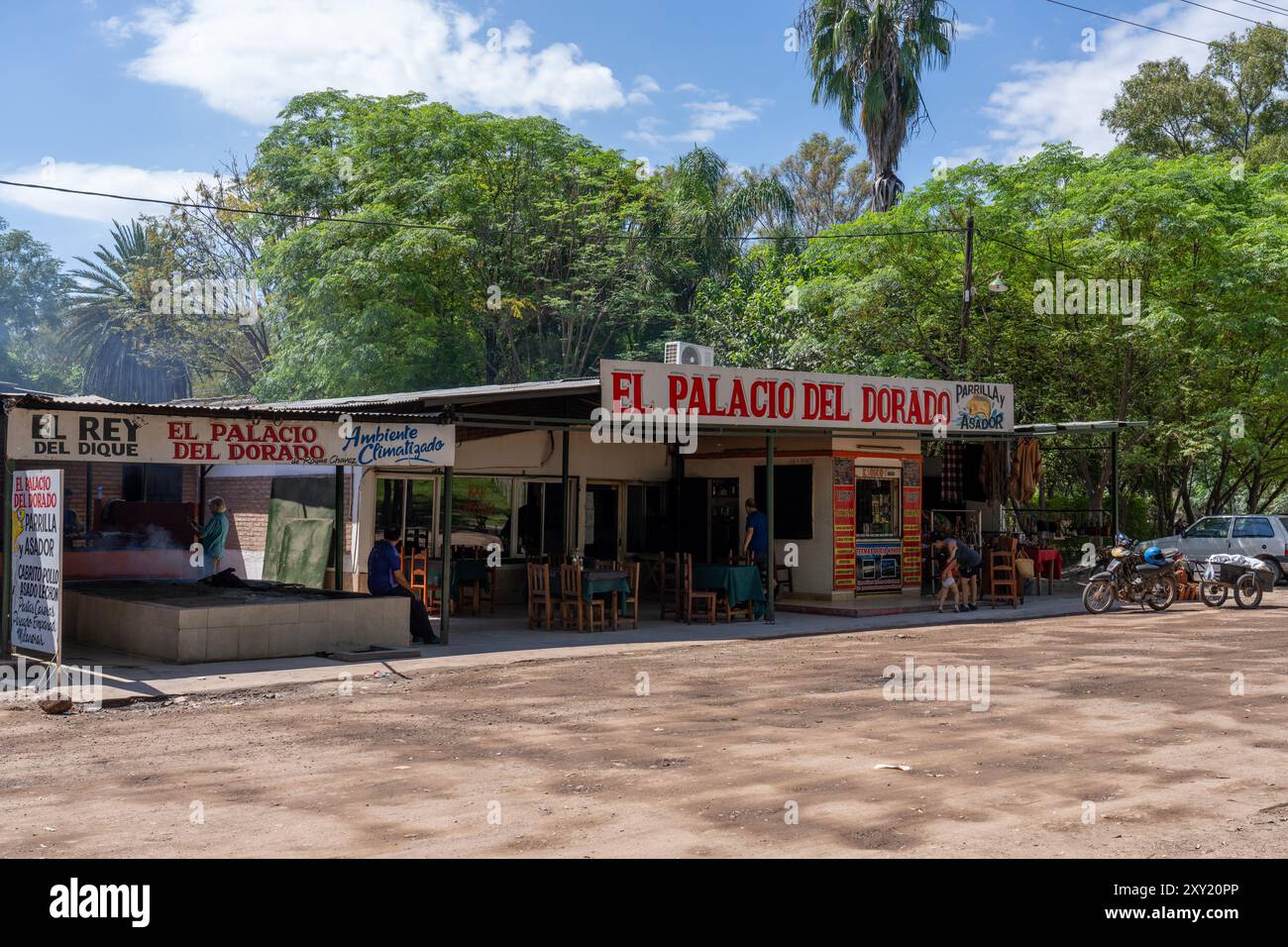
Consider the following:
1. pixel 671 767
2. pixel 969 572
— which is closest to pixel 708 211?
pixel 969 572

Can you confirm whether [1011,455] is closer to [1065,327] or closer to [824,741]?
[1065,327]

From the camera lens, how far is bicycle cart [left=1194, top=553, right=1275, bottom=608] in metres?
22.3

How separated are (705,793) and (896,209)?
27355mm

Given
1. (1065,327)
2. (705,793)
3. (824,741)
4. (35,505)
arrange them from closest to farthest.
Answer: (705,793) → (824,741) → (35,505) → (1065,327)

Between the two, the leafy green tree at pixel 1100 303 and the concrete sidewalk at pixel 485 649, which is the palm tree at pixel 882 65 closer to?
the leafy green tree at pixel 1100 303

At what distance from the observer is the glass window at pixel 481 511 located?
2131 centimetres

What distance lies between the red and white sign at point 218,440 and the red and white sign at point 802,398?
290 centimetres

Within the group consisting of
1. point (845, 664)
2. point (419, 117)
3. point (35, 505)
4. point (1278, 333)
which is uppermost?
point (419, 117)

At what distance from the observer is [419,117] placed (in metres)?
35.1

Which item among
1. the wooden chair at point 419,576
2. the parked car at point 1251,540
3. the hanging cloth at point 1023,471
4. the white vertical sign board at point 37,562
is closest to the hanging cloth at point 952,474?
the hanging cloth at point 1023,471

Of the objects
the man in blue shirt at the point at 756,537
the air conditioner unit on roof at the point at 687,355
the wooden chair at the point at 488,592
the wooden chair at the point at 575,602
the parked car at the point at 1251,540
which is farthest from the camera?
the parked car at the point at 1251,540

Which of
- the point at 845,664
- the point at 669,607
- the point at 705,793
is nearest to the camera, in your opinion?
the point at 705,793

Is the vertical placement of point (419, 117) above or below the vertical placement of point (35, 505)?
above
